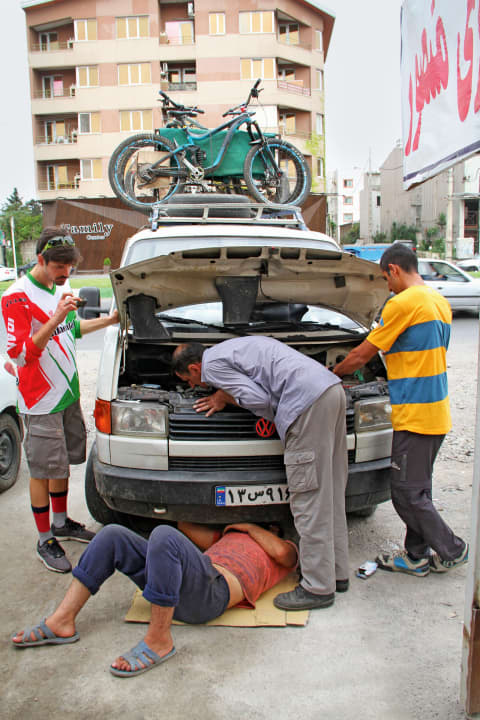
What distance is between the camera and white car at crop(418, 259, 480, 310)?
14.8 m

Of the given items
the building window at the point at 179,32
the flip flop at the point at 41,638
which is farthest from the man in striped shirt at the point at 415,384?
the building window at the point at 179,32

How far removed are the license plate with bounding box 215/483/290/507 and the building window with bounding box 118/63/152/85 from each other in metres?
38.0

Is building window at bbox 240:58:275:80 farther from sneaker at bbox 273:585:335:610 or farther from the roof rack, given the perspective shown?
sneaker at bbox 273:585:335:610

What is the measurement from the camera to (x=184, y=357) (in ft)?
11.0

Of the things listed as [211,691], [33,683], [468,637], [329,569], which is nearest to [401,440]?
[329,569]

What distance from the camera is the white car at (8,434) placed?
188 inches

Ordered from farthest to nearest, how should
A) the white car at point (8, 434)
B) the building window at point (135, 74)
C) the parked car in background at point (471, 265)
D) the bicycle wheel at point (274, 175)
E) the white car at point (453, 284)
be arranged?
the building window at point (135, 74) → the parked car in background at point (471, 265) → the white car at point (453, 284) → the bicycle wheel at point (274, 175) → the white car at point (8, 434)

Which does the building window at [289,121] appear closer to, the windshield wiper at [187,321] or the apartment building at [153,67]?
the apartment building at [153,67]

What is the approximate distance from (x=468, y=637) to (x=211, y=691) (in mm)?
1060

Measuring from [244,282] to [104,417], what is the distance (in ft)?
4.22

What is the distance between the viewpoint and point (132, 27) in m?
36.4

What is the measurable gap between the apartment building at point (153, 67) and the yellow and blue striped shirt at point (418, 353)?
34831mm

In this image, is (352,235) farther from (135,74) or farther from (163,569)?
(163,569)

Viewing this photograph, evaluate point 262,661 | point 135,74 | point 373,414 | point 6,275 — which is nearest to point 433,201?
point 135,74
